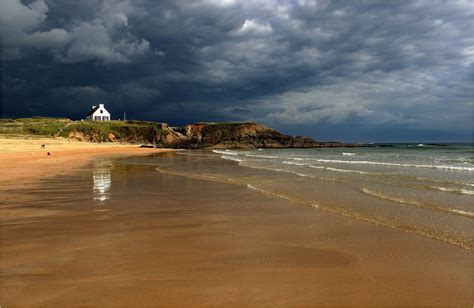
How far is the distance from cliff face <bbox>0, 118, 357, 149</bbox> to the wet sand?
73.2 meters

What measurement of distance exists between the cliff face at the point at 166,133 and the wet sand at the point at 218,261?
2881 inches

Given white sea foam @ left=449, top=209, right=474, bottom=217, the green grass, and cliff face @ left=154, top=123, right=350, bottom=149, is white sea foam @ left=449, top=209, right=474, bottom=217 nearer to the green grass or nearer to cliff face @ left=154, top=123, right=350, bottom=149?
the green grass

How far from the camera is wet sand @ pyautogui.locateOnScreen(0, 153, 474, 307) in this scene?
441cm

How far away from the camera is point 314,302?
427 cm

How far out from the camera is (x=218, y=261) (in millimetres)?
5793

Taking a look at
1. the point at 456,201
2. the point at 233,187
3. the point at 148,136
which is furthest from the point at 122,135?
the point at 456,201

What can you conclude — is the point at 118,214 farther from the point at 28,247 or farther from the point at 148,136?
the point at 148,136

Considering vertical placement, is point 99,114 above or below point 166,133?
above

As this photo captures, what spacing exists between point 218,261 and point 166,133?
98.6 meters

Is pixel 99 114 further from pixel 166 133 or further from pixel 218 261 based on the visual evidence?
pixel 218 261

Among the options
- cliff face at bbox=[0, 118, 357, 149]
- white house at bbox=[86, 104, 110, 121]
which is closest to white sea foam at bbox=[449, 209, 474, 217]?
cliff face at bbox=[0, 118, 357, 149]

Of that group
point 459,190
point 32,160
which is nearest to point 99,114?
point 32,160

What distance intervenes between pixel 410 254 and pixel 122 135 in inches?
3680

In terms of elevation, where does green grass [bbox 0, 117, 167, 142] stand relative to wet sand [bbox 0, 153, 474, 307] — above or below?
above
